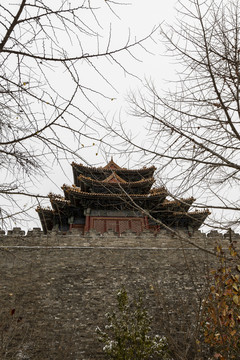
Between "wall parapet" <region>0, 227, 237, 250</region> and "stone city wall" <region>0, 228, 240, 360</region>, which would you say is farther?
"wall parapet" <region>0, 227, 237, 250</region>

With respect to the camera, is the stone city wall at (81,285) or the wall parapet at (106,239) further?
the wall parapet at (106,239)

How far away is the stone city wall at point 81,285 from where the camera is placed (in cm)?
756

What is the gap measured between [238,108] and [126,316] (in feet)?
19.8

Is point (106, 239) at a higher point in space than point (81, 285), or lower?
higher

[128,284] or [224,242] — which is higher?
[224,242]

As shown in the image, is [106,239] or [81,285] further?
[106,239]

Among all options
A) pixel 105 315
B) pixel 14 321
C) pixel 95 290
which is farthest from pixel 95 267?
pixel 14 321

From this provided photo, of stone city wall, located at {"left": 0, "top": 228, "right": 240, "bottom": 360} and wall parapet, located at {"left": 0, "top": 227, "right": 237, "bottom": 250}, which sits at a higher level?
wall parapet, located at {"left": 0, "top": 227, "right": 237, "bottom": 250}

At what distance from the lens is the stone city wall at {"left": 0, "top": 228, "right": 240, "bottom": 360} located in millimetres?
7564

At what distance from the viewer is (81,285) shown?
9.09m

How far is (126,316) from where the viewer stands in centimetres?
743

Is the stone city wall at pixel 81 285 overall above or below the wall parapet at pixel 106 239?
below

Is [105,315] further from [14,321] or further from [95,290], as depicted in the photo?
[14,321]

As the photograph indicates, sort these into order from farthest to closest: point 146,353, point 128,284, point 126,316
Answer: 1. point 128,284
2. point 126,316
3. point 146,353
